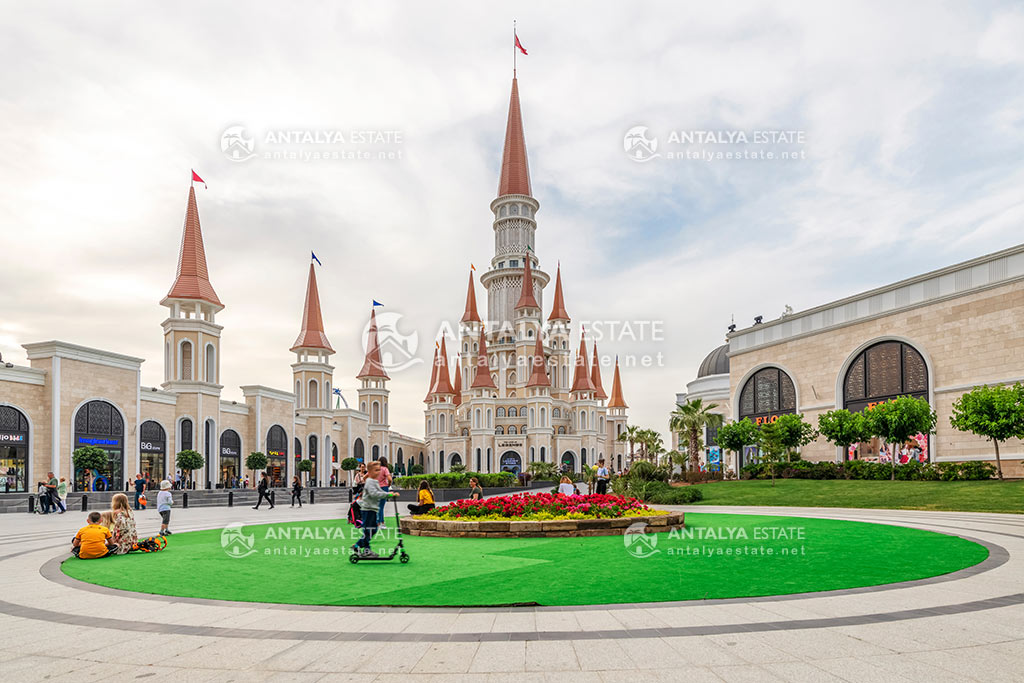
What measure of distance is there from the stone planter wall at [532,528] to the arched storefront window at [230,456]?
40896mm

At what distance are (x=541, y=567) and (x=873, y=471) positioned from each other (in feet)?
94.5

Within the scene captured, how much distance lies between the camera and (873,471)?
33750mm

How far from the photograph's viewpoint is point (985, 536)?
1462 cm

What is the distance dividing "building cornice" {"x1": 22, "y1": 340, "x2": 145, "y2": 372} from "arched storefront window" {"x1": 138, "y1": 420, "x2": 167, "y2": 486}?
14.0ft

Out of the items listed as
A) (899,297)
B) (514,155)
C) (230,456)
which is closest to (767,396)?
(899,297)

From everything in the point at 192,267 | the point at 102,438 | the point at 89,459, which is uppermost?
the point at 192,267

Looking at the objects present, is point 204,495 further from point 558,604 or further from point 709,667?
point 709,667

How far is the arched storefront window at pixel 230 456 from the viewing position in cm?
5212

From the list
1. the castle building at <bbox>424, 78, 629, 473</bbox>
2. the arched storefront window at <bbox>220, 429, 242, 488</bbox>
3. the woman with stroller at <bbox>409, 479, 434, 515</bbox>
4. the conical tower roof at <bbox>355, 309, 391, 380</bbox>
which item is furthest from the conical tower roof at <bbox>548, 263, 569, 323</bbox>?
the woman with stroller at <bbox>409, 479, 434, 515</bbox>

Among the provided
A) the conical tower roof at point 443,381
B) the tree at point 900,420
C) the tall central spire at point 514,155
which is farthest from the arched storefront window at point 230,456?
the tall central spire at point 514,155

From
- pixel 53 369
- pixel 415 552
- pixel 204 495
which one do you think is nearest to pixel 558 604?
pixel 415 552

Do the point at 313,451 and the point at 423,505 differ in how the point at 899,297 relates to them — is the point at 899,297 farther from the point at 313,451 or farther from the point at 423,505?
the point at 313,451

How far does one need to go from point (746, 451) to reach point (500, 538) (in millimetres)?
39322

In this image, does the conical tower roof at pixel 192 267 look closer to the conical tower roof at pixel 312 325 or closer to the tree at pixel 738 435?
the conical tower roof at pixel 312 325
